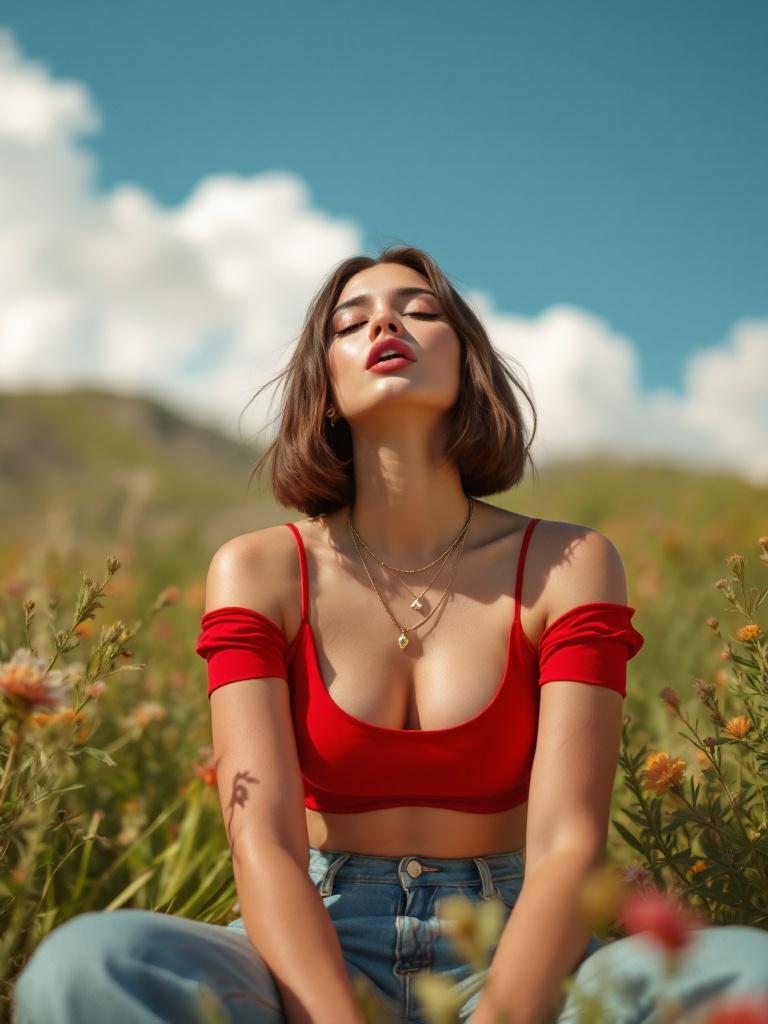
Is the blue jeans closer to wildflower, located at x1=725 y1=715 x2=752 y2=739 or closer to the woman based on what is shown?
the woman

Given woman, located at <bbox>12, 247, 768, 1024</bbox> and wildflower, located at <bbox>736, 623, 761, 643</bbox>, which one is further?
wildflower, located at <bbox>736, 623, 761, 643</bbox>

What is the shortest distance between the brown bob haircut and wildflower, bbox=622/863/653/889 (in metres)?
0.81

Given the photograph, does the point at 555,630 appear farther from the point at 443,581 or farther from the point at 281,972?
the point at 281,972

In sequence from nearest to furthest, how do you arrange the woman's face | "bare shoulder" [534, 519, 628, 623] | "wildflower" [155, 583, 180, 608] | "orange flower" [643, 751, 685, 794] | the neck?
"orange flower" [643, 751, 685, 794] → "bare shoulder" [534, 519, 628, 623] → the woman's face → the neck → "wildflower" [155, 583, 180, 608]

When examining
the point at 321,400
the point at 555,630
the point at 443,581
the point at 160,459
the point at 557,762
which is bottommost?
the point at 557,762

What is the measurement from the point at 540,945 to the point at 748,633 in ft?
1.97

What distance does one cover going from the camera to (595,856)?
5.21 ft

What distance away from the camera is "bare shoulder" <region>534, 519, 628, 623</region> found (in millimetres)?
1823

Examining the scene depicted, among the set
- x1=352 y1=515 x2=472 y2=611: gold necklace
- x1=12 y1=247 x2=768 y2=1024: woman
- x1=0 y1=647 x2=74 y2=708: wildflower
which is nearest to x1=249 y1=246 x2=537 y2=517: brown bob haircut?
x1=12 y1=247 x2=768 y2=1024: woman

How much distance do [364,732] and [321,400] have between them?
72cm

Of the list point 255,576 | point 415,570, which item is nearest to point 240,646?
point 255,576

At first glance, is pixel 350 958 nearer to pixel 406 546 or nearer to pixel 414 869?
pixel 414 869

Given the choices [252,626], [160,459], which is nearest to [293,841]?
[252,626]

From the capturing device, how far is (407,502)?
6.73 ft
